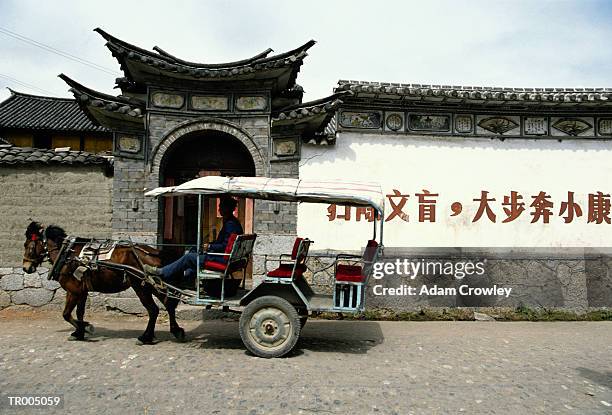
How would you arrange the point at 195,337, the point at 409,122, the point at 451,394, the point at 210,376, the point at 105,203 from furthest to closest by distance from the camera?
the point at 409,122, the point at 105,203, the point at 195,337, the point at 210,376, the point at 451,394

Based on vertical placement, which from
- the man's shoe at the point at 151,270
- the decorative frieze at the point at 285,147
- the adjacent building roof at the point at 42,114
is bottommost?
the man's shoe at the point at 151,270

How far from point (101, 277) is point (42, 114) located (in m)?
17.3

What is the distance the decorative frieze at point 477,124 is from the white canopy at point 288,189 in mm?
3383

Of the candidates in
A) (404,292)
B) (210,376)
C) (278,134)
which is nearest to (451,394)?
(210,376)

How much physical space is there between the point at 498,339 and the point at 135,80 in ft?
25.8

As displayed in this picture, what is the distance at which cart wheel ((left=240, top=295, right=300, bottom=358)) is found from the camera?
5844 mm

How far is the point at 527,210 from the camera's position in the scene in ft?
30.9

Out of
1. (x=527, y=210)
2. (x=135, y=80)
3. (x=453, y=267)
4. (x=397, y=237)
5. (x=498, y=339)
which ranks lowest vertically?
(x=498, y=339)

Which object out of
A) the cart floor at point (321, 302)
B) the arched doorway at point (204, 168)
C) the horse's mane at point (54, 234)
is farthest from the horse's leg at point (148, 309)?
the arched doorway at point (204, 168)

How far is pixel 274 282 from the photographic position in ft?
19.5

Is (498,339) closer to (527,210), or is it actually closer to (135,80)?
(527,210)

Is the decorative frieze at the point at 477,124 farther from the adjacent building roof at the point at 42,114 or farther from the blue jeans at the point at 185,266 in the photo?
the adjacent building roof at the point at 42,114

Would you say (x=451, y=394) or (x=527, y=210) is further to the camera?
(x=527, y=210)

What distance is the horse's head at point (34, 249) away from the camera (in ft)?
22.3
